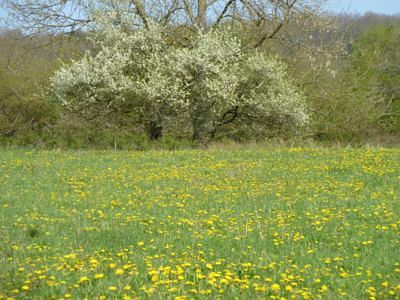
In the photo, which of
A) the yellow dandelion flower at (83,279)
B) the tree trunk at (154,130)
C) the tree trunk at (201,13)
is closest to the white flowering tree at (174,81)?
the tree trunk at (154,130)

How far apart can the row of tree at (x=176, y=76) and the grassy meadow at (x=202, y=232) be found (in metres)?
8.34

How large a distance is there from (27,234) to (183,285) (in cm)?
276

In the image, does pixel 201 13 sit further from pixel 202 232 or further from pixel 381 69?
pixel 202 232

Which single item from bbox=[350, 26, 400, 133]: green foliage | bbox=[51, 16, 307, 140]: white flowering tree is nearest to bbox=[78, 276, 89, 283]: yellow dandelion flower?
bbox=[51, 16, 307, 140]: white flowering tree

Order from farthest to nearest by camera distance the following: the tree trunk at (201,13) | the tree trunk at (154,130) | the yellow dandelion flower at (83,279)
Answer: the tree trunk at (201,13)
the tree trunk at (154,130)
the yellow dandelion flower at (83,279)

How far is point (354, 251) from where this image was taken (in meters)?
5.91

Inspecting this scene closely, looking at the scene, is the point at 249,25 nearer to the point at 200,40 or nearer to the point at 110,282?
the point at 200,40

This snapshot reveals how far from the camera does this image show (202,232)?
6.69 metres

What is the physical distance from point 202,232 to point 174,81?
14239mm

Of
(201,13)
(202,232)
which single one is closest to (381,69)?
(201,13)

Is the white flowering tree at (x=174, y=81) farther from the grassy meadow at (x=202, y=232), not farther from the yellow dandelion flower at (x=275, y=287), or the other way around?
the yellow dandelion flower at (x=275, y=287)

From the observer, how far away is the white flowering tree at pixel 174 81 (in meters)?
20.1

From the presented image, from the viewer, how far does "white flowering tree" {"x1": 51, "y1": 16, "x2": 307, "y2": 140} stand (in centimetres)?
2009

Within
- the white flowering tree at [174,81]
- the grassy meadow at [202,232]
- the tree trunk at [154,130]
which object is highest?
the white flowering tree at [174,81]
